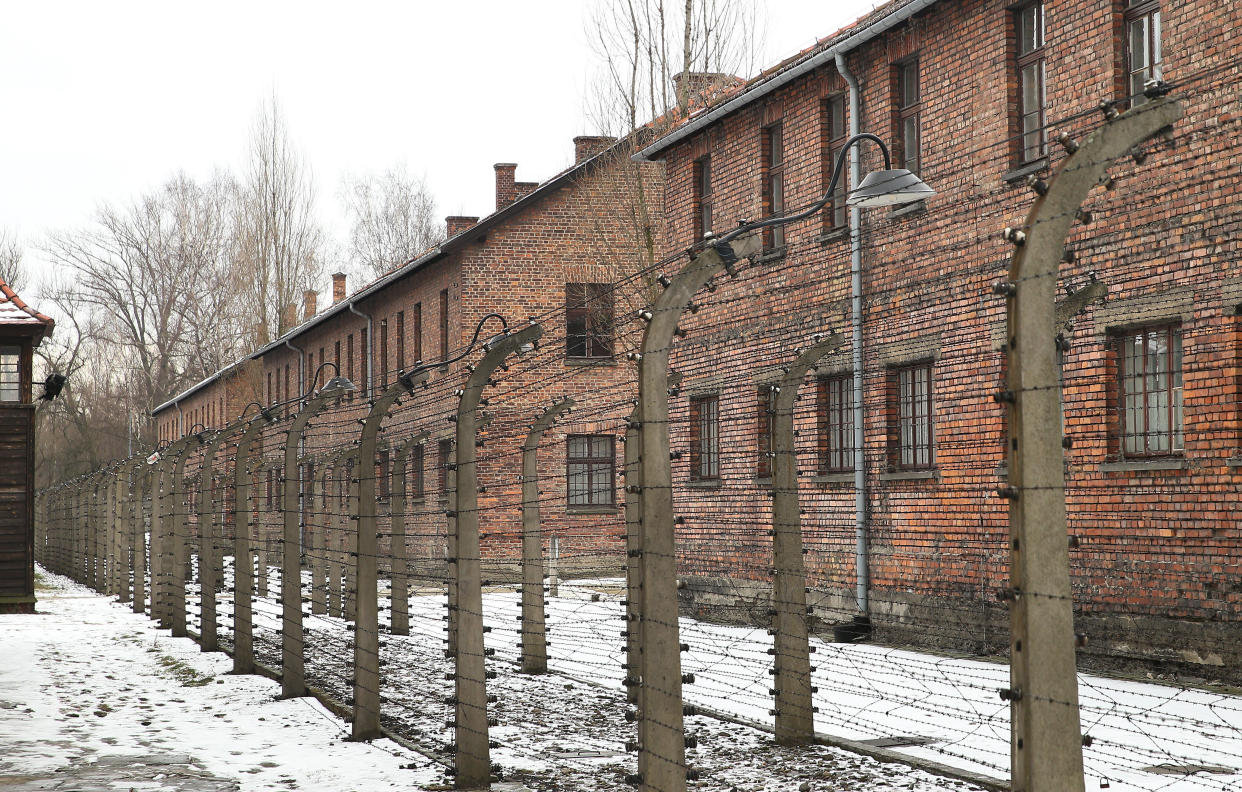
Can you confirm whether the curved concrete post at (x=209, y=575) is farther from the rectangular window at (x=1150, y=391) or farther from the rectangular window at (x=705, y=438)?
the rectangular window at (x=1150, y=391)

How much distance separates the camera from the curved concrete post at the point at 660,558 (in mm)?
6828

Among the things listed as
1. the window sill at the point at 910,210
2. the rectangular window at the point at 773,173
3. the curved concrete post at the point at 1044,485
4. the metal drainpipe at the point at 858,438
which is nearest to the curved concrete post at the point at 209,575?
the metal drainpipe at the point at 858,438

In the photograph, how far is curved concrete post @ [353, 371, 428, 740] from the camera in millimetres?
10469

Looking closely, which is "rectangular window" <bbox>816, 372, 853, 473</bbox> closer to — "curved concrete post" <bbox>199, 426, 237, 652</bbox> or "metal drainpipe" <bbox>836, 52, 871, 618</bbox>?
"metal drainpipe" <bbox>836, 52, 871, 618</bbox>

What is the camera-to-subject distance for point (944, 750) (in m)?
9.32

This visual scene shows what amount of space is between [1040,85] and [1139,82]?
1539mm

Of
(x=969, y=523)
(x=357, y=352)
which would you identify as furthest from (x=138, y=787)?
(x=357, y=352)

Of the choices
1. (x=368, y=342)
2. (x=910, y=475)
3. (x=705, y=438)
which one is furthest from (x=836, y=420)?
(x=368, y=342)

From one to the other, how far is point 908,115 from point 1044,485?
12663 millimetres

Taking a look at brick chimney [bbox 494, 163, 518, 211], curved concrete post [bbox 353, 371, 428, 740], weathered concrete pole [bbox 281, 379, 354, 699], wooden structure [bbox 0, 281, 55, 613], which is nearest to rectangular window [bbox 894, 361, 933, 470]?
weathered concrete pole [bbox 281, 379, 354, 699]

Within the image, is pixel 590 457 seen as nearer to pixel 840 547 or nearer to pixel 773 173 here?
pixel 773 173

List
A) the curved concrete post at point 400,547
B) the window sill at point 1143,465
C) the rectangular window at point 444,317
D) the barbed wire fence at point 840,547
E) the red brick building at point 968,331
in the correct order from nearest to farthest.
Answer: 1. the barbed wire fence at point 840,547
2. the red brick building at point 968,331
3. the window sill at point 1143,465
4. the curved concrete post at point 400,547
5. the rectangular window at point 444,317

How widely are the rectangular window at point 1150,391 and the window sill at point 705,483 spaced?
308 inches

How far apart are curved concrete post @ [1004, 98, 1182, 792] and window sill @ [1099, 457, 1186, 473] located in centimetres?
813
